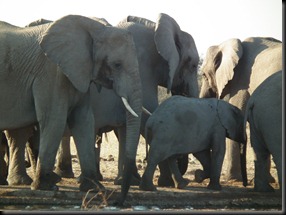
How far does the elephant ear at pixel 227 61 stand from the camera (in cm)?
1114

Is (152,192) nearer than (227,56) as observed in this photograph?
Yes

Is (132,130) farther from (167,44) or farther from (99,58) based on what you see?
(167,44)

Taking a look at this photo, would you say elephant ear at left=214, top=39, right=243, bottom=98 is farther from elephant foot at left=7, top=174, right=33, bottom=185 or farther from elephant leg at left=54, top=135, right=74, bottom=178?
elephant foot at left=7, top=174, right=33, bottom=185

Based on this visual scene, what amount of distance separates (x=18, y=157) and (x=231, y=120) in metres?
2.56

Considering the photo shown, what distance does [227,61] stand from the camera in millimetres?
11289

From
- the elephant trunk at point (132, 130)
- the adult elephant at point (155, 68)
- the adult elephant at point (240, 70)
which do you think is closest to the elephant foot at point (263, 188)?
the adult elephant at point (155, 68)

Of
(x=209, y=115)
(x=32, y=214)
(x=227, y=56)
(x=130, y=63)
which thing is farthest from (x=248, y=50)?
(x=32, y=214)

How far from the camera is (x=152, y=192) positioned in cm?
853

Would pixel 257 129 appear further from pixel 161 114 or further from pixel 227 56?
pixel 227 56

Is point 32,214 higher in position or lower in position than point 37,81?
lower

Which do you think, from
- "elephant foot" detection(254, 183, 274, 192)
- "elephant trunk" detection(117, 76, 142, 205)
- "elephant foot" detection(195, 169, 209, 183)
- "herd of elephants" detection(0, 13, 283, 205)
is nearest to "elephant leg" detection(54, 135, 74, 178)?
"herd of elephants" detection(0, 13, 283, 205)

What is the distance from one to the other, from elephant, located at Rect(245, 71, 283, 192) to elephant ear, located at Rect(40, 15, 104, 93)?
1833mm

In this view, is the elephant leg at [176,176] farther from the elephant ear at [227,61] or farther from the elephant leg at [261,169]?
the elephant ear at [227,61]

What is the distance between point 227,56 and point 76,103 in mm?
3374
